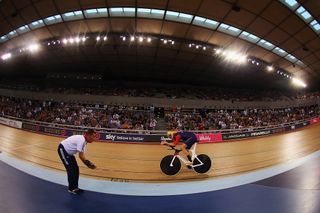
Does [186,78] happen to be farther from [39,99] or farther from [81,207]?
[81,207]

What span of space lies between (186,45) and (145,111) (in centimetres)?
724

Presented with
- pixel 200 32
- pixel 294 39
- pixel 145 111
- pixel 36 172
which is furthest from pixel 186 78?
pixel 36 172

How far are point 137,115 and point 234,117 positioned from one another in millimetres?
9149

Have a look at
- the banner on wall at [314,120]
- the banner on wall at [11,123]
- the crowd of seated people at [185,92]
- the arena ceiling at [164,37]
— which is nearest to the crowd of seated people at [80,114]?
the banner on wall at [11,123]

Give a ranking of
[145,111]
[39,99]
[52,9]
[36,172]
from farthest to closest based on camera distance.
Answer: [39,99]
[145,111]
[52,9]
[36,172]

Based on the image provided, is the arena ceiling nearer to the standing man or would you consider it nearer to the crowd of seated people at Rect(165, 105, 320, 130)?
the crowd of seated people at Rect(165, 105, 320, 130)

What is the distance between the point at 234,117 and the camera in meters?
21.3

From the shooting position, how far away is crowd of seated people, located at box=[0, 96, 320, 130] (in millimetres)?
17403

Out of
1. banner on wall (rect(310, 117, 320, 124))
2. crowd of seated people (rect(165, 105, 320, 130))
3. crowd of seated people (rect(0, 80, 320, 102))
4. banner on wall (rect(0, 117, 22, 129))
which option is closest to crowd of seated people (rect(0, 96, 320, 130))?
crowd of seated people (rect(165, 105, 320, 130))

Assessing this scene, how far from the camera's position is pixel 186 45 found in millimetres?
17922

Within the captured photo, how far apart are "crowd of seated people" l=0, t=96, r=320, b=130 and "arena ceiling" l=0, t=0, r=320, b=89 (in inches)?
165

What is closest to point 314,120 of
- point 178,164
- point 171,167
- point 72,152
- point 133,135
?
point 133,135

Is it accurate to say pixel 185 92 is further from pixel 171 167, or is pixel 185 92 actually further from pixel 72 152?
pixel 72 152

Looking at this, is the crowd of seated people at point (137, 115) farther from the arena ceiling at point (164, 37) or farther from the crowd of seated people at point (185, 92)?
the arena ceiling at point (164, 37)
